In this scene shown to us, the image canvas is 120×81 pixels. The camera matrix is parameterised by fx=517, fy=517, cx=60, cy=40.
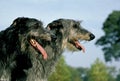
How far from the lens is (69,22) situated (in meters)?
17.2

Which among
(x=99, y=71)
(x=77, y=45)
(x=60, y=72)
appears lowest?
(x=99, y=71)

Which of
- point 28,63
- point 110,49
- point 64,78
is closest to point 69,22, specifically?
point 28,63

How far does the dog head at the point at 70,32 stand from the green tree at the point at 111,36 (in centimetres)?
6475

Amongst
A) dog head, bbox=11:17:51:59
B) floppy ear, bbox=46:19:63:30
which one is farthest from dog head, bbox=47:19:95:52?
dog head, bbox=11:17:51:59

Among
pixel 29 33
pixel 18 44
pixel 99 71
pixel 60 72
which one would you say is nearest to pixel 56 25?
pixel 29 33

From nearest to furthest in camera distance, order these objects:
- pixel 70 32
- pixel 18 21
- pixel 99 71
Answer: pixel 18 21, pixel 70 32, pixel 99 71

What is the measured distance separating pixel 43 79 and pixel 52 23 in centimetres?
273

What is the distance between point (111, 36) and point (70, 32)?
66.8 metres

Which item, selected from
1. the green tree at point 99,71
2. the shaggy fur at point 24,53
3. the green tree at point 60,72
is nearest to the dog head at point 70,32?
the shaggy fur at point 24,53

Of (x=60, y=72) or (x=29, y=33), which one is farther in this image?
(x=60, y=72)

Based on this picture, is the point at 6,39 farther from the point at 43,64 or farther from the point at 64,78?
the point at 64,78

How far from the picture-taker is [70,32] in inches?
680

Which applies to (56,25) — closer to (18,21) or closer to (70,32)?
(70,32)

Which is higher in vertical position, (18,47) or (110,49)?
(18,47)
